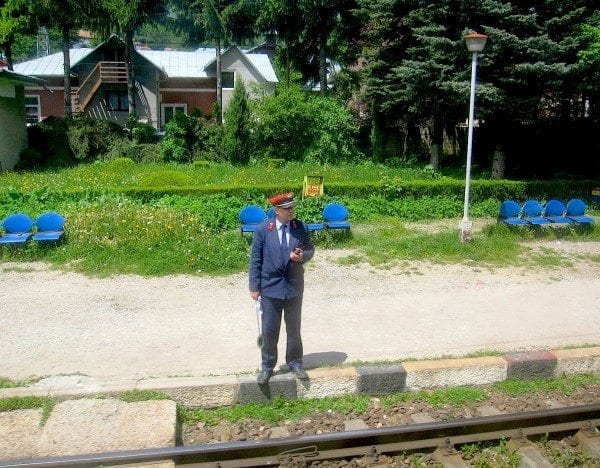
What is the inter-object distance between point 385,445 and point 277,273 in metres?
2.03

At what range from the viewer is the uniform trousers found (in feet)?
21.6

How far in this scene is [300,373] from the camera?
6.67 metres

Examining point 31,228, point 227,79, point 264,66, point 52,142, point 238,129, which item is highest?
point 264,66

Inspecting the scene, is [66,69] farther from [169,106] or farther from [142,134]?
[169,106]

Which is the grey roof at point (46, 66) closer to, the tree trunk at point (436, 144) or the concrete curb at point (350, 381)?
the tree trunk at point (436, 144)

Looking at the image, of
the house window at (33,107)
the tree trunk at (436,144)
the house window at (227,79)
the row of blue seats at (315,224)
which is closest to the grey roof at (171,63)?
the house window at (227,79)

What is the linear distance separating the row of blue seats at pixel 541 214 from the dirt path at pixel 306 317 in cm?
199

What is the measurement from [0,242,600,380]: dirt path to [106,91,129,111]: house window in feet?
118

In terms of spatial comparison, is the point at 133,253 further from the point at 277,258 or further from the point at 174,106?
the point at 174,106

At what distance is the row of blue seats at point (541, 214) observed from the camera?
44.8 ft

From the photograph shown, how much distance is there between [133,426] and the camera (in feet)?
18.8

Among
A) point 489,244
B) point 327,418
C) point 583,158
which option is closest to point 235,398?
point 327,418

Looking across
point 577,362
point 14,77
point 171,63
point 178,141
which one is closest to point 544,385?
point 577,362

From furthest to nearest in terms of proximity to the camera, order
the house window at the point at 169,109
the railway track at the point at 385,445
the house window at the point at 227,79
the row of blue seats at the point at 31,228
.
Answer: the house window at the point at 227,79 < the house window at the point at 169,109 < the row of blue seats at the point at 31,228 < the railway track at the point at 385,445
